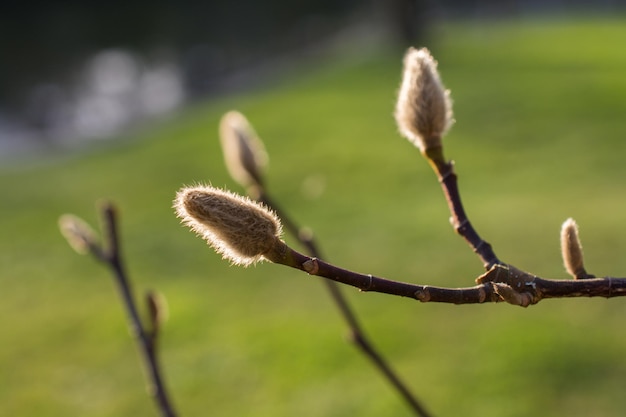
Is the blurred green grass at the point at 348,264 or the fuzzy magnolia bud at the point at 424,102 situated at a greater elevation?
the blurred green grass at the point at 348,264

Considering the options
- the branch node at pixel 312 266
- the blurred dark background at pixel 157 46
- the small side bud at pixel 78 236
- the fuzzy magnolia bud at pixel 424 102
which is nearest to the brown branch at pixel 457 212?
the fuzzy magnolia bud at pixel 424 102

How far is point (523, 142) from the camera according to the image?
903 centimetres

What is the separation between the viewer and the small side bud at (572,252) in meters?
0.85

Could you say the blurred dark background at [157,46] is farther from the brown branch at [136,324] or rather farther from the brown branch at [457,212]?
the brown branch at [457,212]

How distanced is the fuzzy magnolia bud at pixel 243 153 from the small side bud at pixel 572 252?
1.90 feet

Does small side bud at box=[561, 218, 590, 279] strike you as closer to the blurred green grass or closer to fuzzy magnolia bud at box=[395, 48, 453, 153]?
fuzzy magnolia bud at box=[395, 48, 453, 153]

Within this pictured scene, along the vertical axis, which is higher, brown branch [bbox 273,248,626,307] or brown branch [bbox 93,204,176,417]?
brown branch [bbox 93,204,176,417]

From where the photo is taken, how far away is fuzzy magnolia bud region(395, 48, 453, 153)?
95 centimetres

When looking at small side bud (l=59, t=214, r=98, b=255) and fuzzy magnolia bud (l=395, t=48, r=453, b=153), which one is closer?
fuzzy magnolia bud (l=395, t=48, r=453, b=153)

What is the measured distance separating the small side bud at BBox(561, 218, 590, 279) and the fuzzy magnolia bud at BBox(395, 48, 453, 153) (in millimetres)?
166

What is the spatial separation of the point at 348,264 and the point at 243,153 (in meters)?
5.52

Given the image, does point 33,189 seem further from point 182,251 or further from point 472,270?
point 472,270

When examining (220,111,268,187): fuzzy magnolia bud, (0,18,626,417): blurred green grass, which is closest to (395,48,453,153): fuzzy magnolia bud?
(220,111,268,187): fuzzy magnolia bud

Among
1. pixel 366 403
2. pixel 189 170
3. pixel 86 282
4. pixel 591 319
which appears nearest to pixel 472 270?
pixel 591 319
